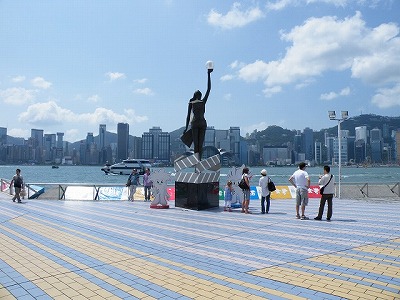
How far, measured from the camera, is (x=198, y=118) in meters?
14.3

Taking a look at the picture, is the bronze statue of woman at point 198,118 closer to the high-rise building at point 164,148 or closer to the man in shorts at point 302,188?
the man in shorts at point 302,188

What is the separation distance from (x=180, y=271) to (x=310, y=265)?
2.26 m

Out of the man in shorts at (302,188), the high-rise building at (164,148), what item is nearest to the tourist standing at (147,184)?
the man in shorts at (302,188)

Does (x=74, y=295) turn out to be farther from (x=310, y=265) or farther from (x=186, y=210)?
(x=186, y=210)

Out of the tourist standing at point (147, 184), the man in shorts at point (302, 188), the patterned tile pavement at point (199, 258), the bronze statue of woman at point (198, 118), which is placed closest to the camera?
the patterned tile pavement at point (199, 258)

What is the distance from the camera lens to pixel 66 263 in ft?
19.1

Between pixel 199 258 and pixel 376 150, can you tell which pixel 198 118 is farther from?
pixel 376 150

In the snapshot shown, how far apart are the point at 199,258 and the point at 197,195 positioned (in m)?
7.06

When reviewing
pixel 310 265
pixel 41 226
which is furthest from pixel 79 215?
pixel 310 265

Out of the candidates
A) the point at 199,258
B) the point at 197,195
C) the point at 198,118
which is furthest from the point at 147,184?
the point at 199,258

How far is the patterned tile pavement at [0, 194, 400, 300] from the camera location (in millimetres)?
4547

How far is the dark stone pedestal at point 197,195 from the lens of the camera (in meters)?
13.3

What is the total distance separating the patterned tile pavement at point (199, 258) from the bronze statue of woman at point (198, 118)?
450cm

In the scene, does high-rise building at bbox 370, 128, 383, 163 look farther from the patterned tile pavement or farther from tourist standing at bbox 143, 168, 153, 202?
the patterned tile pavement
